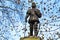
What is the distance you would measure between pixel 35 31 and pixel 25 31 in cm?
367

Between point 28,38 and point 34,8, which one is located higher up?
point 34,8

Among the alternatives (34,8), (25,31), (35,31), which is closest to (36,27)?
(35,31)

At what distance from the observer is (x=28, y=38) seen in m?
13.1

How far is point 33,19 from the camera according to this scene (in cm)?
1335

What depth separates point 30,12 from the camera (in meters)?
13.6

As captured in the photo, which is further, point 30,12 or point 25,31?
point 25,31

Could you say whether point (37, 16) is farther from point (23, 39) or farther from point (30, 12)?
point (23, 39)

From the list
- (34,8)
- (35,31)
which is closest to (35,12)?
(34,8)

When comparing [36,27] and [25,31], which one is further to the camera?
[25,31]

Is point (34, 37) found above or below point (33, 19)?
below

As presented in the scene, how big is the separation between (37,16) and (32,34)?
1.02 metres

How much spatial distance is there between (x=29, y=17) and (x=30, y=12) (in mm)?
278

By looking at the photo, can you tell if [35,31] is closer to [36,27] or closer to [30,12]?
[36,27]

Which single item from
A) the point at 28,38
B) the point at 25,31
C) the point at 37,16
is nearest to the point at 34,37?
the point at 28,38
